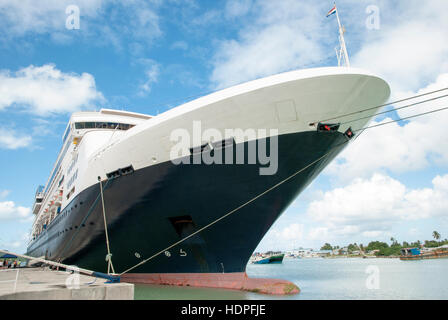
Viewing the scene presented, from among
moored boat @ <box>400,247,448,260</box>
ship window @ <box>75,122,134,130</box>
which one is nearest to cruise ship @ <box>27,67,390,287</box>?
ship window @ <box>75,122,134,130</box>

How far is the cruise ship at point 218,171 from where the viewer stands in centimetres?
869

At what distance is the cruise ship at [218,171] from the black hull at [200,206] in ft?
0.12

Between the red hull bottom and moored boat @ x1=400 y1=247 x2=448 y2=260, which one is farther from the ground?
the red hull bottom

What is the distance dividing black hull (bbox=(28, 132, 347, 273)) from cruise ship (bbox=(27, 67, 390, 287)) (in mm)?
37

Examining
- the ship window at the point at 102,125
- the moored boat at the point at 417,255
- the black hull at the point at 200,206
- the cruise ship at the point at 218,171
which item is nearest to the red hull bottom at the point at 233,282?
the cruise ship at the point at 218,171

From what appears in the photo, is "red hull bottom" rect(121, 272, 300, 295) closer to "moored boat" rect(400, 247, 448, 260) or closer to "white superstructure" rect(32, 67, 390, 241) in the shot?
"white superstructure" rect(32, 67, 390, 241)

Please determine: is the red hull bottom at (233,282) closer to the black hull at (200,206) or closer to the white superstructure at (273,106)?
the black hull at (200,206)

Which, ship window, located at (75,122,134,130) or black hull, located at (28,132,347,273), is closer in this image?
black hull, located at (28,132,347,273)

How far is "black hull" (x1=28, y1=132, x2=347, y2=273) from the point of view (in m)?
9.66

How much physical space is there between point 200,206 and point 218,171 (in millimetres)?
1499

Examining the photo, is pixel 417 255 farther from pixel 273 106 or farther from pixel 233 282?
pixel 273 106

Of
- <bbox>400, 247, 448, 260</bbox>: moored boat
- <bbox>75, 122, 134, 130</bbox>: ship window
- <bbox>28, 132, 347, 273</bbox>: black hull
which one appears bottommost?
<bbox>400, 247, 448, 260</bbox>: moored boat

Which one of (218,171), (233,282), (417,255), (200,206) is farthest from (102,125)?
(417,255)
